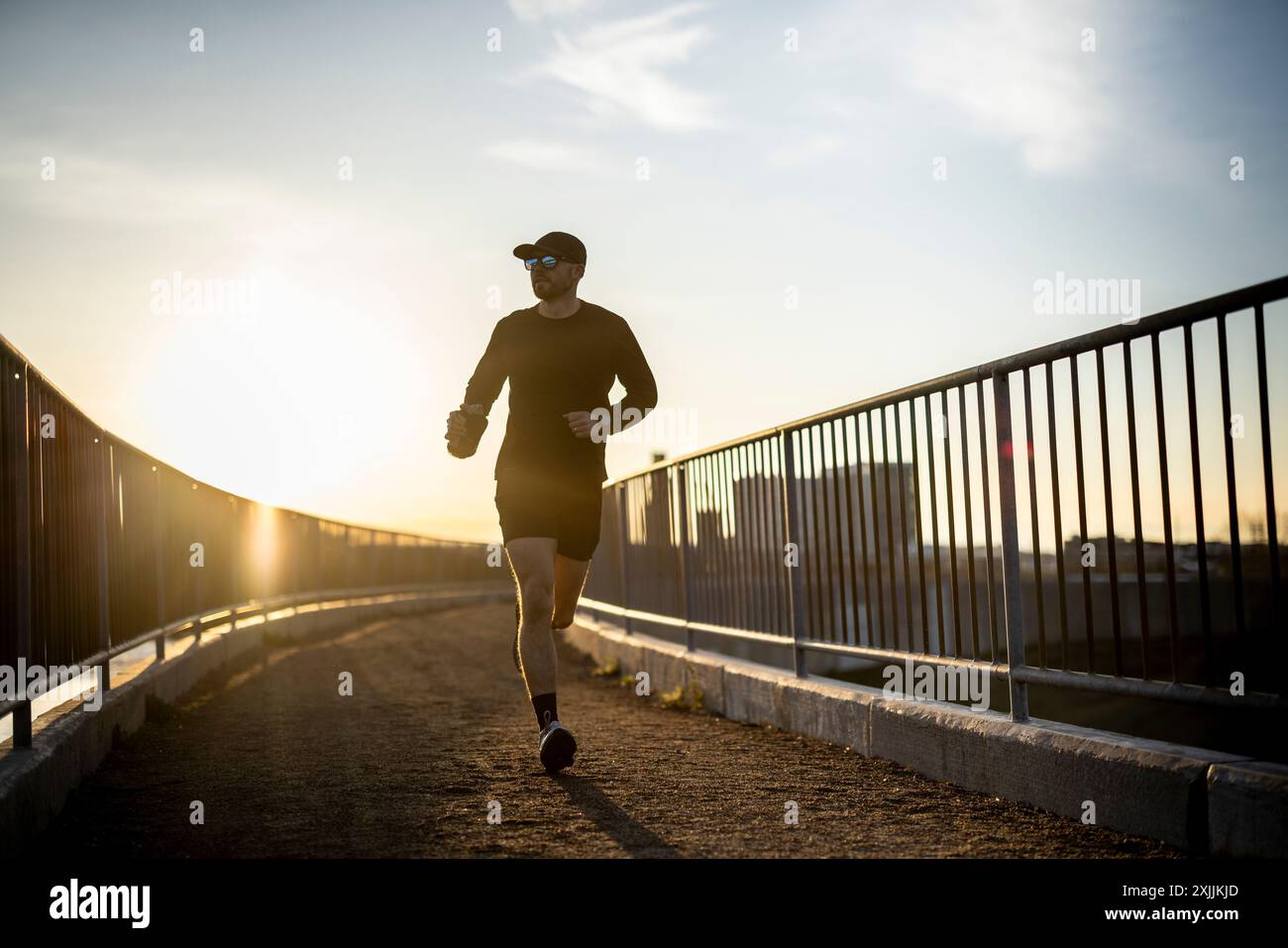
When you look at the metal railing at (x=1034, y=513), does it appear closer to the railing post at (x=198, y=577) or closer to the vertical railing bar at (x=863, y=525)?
the vertical railing bar at (x=863, y=525)

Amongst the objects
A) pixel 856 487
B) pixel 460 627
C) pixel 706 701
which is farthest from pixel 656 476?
pixel 460 627

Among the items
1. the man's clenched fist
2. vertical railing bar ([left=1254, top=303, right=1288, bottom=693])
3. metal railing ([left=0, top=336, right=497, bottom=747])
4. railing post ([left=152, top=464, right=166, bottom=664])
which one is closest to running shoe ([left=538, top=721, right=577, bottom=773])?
the man's clenched fist

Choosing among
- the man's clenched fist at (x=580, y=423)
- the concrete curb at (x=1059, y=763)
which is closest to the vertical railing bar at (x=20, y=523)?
the man's clenched fist at (x=580, y=423)

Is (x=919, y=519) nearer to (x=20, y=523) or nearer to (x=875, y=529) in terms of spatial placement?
(x=875, y=529)

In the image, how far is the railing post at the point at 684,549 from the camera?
8.79m

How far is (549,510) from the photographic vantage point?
5637 millimetres

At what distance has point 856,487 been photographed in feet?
20.7

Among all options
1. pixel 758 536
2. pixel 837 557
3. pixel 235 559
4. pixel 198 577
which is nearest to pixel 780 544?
pixel 758 536

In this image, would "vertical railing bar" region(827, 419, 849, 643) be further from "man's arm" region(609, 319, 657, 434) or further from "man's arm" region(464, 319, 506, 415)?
"man's arm" region(464, 319, 506, 415)

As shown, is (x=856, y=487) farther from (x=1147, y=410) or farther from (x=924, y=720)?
(x=1147, y=410)

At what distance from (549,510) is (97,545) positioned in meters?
2.38

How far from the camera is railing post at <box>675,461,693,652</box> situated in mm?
8789

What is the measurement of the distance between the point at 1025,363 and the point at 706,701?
156 inches
